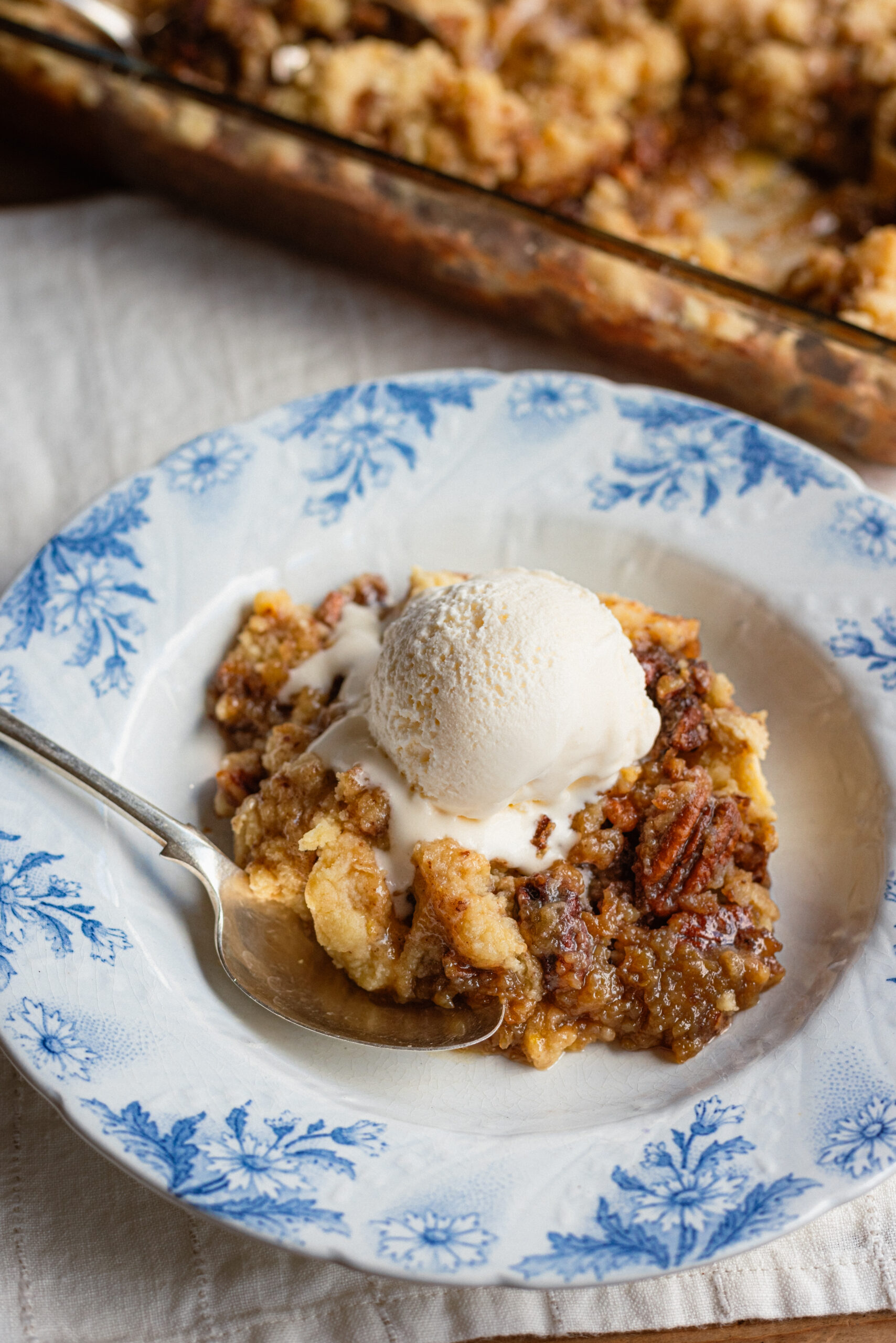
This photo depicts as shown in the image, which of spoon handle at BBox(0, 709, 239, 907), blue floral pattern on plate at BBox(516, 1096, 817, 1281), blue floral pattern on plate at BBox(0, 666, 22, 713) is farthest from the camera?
blue floral pattern on plate at BBox(0, 666, 22, 713)

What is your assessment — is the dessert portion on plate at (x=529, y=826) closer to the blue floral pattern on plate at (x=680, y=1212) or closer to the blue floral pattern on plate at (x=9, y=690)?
the blue floral pattern on plate at (x=680, y=1212)

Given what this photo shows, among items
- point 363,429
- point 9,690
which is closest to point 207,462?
point 363,429

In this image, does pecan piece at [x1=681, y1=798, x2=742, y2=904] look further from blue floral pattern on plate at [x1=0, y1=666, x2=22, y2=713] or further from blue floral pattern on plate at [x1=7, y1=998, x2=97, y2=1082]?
blue floral pattern on plate at [x1=0, y1=666, x2=22, y2=713]

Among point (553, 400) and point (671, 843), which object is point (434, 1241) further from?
point (553, 400)

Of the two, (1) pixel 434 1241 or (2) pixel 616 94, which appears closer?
(1) pixel 434 1241

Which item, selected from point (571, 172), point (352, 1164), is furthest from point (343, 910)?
point (571, 172)

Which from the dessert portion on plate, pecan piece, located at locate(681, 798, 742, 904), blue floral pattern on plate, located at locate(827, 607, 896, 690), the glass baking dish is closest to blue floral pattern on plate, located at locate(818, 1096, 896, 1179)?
the dessert portion on plate

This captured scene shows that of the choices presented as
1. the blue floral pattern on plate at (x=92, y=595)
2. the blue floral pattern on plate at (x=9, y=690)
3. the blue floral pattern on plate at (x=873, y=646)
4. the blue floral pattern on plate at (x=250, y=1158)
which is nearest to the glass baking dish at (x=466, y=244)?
the blue floral pattern on plate at (x=873, y=646)
